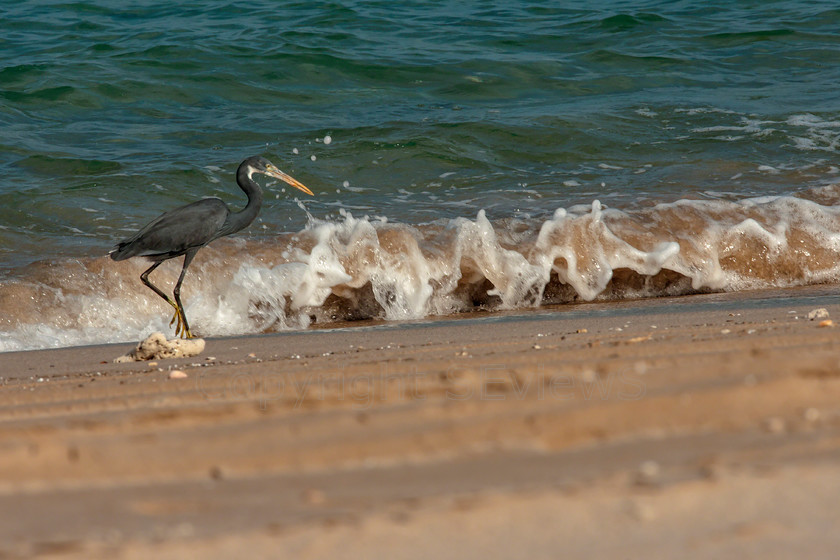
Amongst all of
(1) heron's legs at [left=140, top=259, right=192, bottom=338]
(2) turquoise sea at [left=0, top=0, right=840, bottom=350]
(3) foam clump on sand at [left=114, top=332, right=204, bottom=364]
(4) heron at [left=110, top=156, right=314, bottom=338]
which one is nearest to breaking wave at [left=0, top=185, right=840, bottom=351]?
(2) turquoise sea at [left=0, top=0, right=840, bottom=350]

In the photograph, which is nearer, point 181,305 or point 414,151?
point 181,305

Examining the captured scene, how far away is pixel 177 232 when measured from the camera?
502 centimetres

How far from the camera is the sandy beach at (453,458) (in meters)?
1.25

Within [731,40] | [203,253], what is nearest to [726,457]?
[203,253]

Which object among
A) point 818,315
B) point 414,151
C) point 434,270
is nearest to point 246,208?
point 434,270

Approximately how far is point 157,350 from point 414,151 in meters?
4.75

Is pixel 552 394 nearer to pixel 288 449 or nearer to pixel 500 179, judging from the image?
pixel 288 449

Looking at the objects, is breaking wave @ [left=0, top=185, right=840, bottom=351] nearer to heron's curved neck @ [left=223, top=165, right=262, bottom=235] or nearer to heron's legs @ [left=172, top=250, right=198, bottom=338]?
heron's legs @ [left=172, top=250, right=198, bottom=338]

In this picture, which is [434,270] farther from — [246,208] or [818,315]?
[818,315]

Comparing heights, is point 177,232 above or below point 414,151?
above

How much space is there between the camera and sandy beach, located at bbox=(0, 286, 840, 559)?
1252mm

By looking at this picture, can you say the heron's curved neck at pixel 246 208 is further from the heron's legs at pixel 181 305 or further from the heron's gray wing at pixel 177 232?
the heron's legs at pixel 181 305

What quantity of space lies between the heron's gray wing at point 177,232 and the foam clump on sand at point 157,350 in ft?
4.61

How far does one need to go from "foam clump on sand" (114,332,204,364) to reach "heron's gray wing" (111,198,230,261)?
140cm
